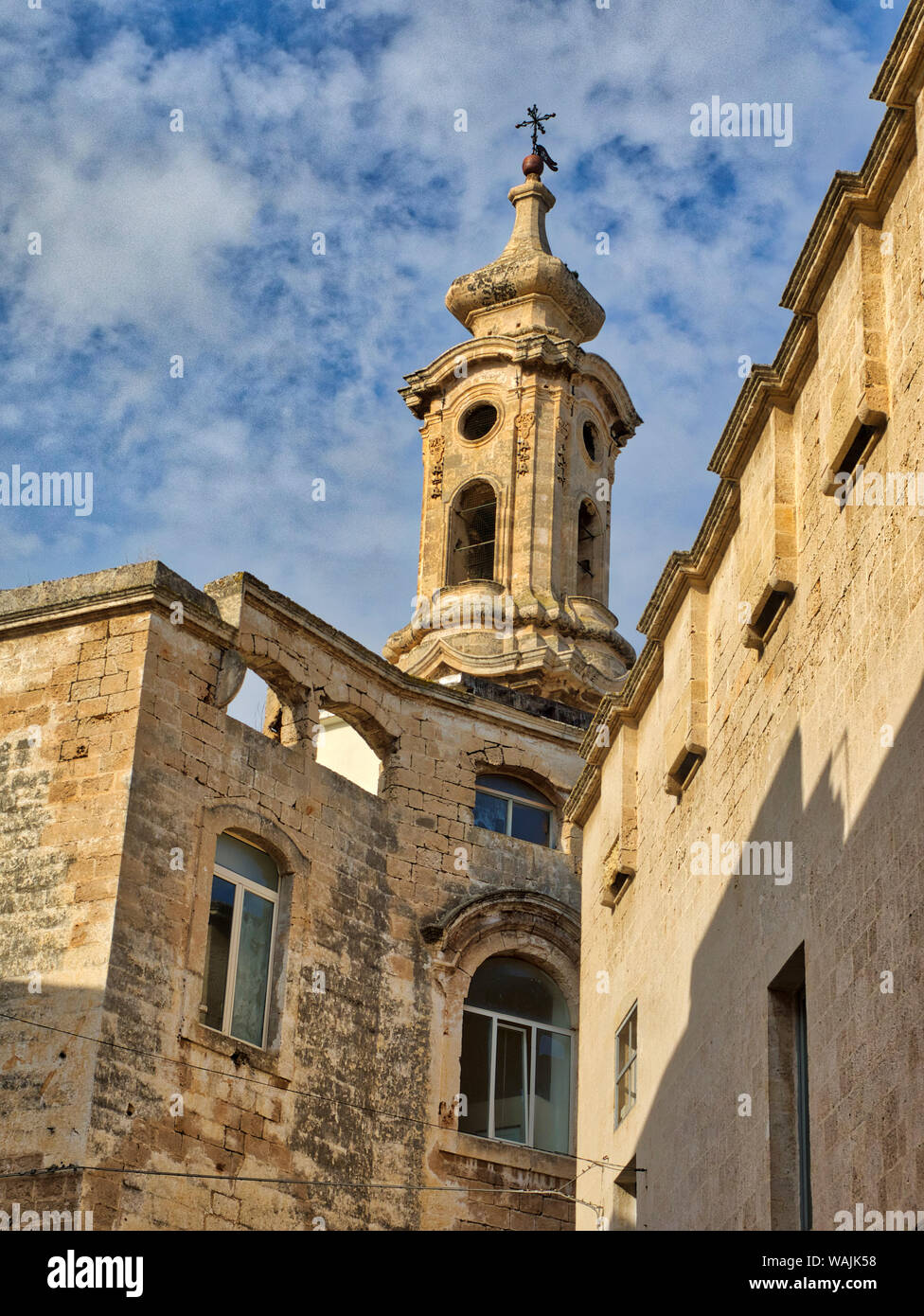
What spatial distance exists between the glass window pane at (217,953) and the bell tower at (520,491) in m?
9.82

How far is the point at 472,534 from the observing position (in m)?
33.1

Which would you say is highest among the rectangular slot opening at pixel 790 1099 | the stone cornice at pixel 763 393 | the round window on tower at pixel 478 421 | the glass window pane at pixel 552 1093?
the round window on tower at pixel 478 421

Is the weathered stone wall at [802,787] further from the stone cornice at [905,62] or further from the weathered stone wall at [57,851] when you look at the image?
the weathered stone wall at [57,851]

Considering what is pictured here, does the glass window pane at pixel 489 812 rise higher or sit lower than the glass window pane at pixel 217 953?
higher

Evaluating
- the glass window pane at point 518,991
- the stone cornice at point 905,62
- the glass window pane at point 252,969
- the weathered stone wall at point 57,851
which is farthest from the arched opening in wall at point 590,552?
the stone cornice at point 905,62

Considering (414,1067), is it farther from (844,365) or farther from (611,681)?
(844,365)

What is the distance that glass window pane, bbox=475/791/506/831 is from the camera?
23.8 metres

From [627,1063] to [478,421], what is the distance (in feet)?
61.7

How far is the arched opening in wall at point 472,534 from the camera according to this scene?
3259 centimetres

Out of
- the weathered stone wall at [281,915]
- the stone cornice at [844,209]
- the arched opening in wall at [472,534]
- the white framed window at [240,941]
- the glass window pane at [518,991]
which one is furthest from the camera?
the arched opening in wall at [472,534]

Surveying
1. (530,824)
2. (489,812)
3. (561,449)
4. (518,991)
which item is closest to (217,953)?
(518,991)

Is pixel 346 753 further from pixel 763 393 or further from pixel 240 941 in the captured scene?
pixel 763 393

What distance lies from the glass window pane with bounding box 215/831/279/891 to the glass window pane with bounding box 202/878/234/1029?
0.78ft
